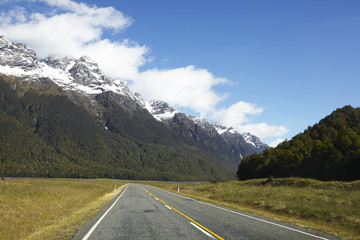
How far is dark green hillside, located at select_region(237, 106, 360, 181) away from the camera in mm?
55784

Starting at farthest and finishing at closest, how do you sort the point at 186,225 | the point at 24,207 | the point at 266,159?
the point at 266,159 → the point at 24,207 → the point at 186,225

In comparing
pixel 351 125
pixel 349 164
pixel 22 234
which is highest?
pixel 351 125

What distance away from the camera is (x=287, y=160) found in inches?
3201

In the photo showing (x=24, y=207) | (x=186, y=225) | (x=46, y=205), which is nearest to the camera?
(x=186, y=225)

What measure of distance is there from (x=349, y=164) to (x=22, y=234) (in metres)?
60.5

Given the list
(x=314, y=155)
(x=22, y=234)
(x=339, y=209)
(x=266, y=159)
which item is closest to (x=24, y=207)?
(x=22, y=234)

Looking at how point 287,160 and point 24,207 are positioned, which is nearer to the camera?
point 24,207

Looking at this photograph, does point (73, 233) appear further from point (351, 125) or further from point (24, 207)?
point (351, 125)

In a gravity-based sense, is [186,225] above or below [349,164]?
below

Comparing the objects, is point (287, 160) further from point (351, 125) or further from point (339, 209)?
point (339, 209)

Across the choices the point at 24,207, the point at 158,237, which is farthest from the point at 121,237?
the point at 24,207

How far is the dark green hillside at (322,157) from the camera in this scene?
55784mm

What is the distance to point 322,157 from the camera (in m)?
65.9

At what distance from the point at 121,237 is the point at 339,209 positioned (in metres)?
16.7
